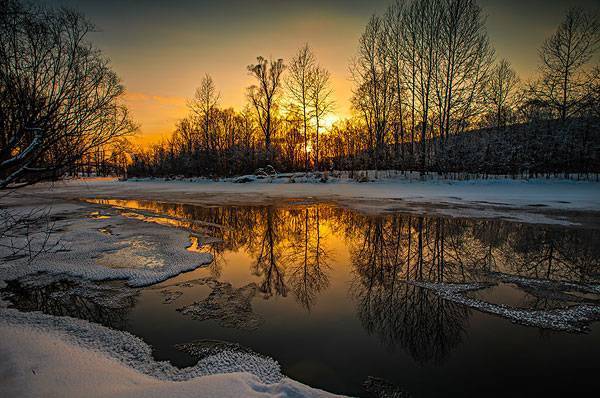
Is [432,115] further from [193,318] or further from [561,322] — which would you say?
[193,318]

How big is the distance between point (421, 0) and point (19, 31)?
85.8ft

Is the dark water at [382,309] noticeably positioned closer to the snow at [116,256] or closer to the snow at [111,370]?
the snow at [111,370]

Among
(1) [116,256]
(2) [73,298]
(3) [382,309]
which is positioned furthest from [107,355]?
(1) [116,256]

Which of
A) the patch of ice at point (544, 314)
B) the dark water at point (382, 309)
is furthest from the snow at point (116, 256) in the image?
the patch of ice at point (544, 314)

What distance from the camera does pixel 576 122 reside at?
696 inches

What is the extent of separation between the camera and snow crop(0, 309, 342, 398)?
2.08 meters

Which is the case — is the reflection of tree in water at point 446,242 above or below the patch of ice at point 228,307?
above

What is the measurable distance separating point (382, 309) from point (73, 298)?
400cm

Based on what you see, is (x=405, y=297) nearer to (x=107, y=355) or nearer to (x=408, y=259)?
(x=408, y=259)

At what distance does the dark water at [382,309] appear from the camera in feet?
7.88

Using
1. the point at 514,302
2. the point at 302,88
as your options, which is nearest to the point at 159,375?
the point at 514,302

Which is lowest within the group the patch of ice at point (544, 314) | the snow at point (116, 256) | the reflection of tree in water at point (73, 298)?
the patch of ice at point (544, 314)

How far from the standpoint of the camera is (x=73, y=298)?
12.7ft

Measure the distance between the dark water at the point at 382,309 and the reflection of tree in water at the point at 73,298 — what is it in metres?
0.03
